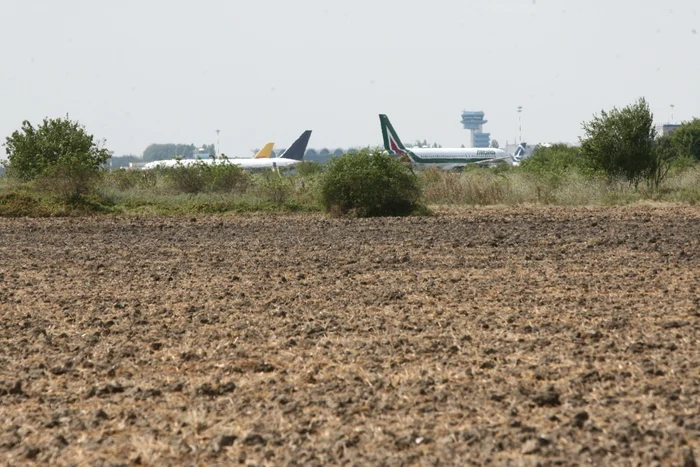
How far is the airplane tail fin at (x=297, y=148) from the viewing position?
8381cm

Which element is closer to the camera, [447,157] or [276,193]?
[276,193]

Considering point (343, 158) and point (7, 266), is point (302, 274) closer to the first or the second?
point (7, 266)

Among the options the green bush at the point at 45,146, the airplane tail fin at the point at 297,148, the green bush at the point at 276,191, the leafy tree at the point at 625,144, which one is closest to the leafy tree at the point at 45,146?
the green bush at the point at 45,146

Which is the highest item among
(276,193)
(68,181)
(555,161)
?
(68,181)

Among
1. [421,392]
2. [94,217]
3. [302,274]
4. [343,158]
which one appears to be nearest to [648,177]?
[343,158]

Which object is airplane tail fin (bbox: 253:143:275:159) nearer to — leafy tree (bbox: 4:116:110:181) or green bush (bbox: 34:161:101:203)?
leafy tree (bbox: 4:116:110:181)

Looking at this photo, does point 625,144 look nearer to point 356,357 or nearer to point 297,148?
point 356,357

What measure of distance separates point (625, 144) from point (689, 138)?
39877 mm

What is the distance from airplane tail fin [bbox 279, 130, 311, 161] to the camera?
3300 inches

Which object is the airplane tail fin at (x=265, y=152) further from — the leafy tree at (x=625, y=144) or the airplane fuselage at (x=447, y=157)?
the leafy tree at (x=625, y=144)

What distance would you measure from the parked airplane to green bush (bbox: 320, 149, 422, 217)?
4693cm

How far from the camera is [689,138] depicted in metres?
68.1

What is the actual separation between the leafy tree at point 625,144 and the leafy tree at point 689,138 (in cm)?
3616

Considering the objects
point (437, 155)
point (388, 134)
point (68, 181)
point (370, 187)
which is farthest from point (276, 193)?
point (437, 155)
